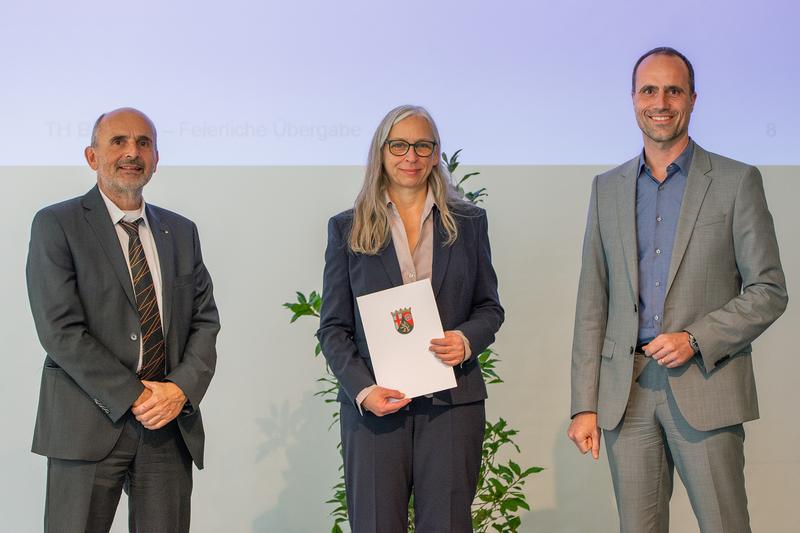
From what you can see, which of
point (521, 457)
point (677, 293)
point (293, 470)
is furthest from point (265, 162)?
point (677, 293)

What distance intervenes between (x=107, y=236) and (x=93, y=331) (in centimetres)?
29

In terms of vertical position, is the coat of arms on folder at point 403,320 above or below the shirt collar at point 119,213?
below

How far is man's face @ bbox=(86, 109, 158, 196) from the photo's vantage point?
266 centimetres

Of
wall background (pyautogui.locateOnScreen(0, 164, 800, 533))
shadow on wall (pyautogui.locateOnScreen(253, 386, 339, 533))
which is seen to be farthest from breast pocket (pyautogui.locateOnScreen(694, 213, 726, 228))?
shadow on wall (pyautogui.locateOnScreen(253, 386, 339, 533))

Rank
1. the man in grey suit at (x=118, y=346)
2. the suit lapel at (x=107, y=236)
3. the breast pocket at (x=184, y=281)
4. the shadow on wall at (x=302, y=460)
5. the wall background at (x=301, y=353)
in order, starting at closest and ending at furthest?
the man in grey suit at (x=118, y=346) < the suit lapel at (x=107, y=236) < the breast pocket at (x=184, y=281) < the wall background at (x=301, y=353) < the shadow on wall at (x=302, y=460)

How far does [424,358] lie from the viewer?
8.20 feet

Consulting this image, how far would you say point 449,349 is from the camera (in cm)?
248

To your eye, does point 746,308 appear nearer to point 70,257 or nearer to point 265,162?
point 70,257

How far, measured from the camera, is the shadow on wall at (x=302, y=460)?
4.27 metres

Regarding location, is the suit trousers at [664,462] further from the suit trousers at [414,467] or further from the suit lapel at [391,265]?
the suit lapel at [391,265]

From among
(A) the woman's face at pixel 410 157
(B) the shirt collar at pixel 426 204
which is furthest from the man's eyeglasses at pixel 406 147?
(B) the shirt collar at pixel 426 204

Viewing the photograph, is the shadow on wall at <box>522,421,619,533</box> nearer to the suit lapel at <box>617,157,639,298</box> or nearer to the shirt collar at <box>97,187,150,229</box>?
the suit lapel at <box>617,157,639,298</box>

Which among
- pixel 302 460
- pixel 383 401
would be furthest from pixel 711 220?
pixel 302 460

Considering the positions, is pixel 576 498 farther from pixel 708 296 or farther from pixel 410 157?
pixel 410 157
